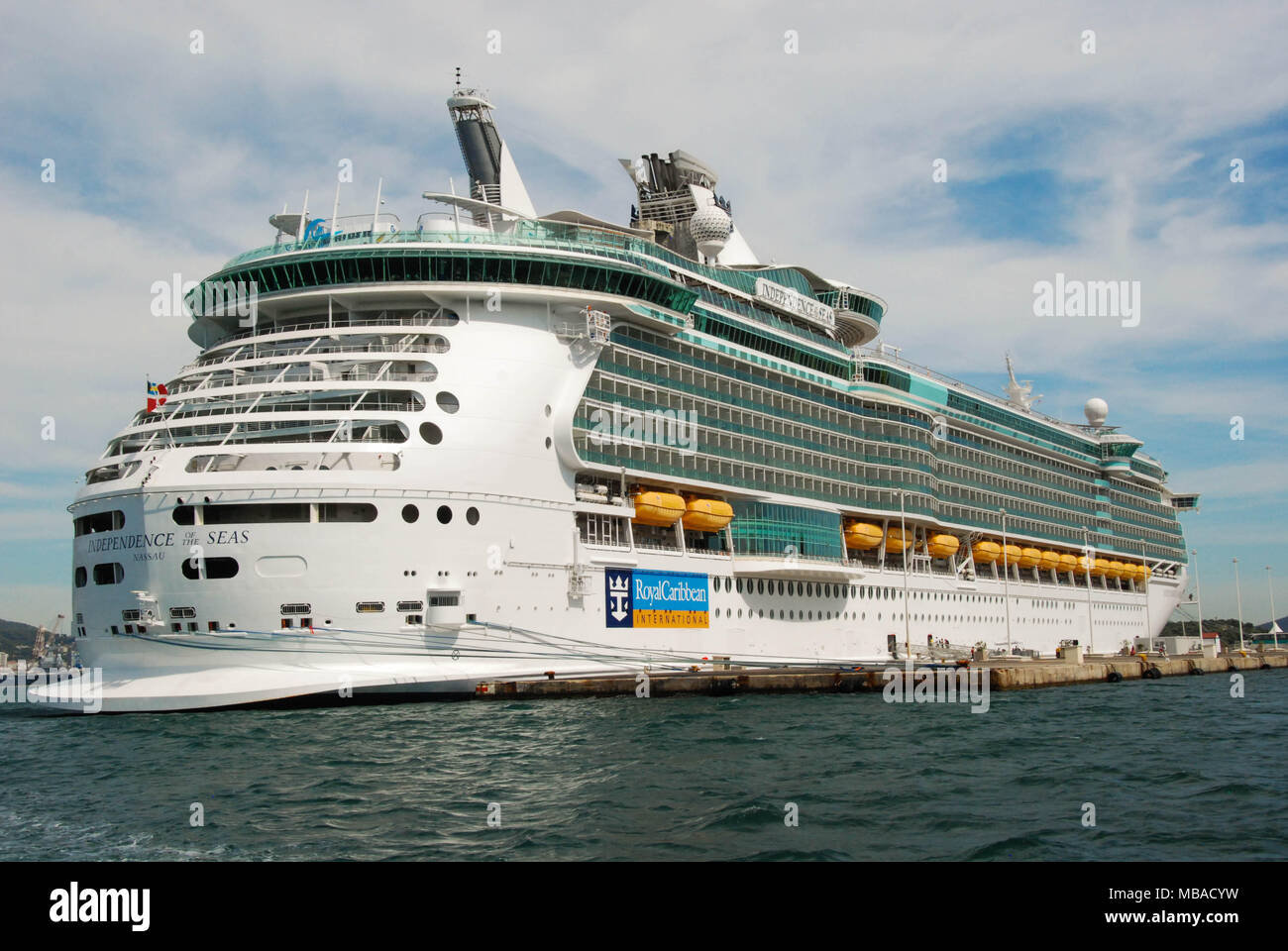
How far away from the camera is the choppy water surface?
1495 centimetres

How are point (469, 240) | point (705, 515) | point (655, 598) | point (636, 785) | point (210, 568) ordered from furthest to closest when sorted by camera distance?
point (705, 515) → point (655, 598) → point (469, 240) → point (210, 568) → point (636, 785)

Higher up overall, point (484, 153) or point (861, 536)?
point (484, 153)

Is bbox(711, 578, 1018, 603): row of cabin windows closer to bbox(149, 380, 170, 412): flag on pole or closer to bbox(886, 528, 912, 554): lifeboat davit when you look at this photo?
bbox(886, 528, 912, 554): lifeboat davit

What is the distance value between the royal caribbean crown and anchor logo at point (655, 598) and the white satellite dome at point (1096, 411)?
5769 centimetres

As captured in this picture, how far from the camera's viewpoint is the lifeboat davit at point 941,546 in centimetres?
6028

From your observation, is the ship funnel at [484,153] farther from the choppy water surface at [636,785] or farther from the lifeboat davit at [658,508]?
the choppy water surface at [636,785]

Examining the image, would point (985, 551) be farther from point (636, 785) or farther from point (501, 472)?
point (636, 785)

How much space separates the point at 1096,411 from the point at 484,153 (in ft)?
201

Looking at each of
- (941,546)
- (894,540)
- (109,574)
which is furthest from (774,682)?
(941,546)

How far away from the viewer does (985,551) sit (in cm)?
6544

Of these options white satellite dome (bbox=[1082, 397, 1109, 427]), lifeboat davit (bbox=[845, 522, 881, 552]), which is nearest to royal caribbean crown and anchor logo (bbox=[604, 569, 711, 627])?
lifeboat davit (bbox=[845, 522, 881, 552])

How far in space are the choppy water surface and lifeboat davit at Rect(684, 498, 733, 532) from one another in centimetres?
1246
